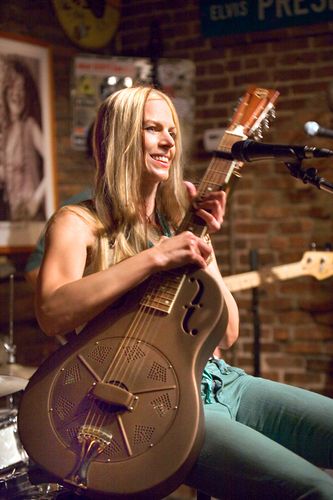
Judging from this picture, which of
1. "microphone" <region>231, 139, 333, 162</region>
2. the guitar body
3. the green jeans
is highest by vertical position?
"microphone" <region>231, 139, 333, 162</region>

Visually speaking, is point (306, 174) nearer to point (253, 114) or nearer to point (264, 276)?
point (253, 114)

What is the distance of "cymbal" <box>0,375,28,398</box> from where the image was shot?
196cm

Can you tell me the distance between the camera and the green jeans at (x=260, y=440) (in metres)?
1.37

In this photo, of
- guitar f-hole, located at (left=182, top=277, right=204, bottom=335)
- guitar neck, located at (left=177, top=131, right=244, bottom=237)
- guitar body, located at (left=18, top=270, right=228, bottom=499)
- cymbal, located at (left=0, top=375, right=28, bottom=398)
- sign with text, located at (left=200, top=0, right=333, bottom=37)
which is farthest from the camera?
sign with text, located at (left=200, top=0, right=333, bottom=37)

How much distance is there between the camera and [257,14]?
365cm

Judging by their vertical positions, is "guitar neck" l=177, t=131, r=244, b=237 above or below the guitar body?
above

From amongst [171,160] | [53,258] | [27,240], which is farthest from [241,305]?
[53,258]

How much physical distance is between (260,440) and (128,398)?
0.88 feet

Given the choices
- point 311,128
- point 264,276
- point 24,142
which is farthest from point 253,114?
point 24,142

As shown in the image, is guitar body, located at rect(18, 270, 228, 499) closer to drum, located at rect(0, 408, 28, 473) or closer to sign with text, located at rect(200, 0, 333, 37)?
drum, located at rect(0, 408, 28, 473)

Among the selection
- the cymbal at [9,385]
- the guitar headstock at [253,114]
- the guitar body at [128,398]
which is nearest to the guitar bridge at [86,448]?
the guitar body at [128,398]

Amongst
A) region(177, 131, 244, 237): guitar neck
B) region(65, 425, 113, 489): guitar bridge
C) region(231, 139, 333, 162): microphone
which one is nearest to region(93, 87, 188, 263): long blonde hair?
region(177, 131, 244, 237): guitar neck

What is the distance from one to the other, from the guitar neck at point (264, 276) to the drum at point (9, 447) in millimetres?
1492

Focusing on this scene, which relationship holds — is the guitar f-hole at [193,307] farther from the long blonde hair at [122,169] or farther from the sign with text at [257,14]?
the sign with text at [257,14]
